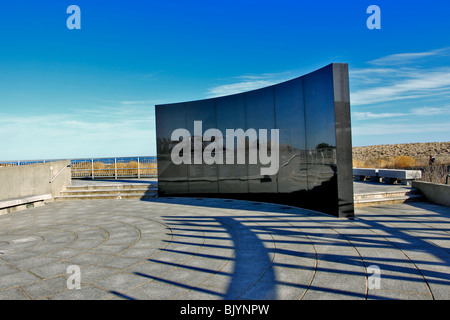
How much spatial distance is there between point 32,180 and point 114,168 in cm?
653

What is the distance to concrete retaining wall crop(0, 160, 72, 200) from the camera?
10.8 meters

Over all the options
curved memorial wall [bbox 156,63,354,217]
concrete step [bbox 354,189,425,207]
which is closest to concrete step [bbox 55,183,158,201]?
curved memorial wall [bbox 156,63,354,217]

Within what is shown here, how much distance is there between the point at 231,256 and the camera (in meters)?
4.96

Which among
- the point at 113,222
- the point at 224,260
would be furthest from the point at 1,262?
the point at 224,260

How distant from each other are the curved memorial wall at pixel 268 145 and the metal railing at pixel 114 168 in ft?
18.7

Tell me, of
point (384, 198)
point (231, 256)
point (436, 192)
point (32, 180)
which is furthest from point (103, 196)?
point (436, 192)

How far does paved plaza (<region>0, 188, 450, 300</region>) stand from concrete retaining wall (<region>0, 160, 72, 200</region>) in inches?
A: 115

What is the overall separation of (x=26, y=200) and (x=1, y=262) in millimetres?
6847

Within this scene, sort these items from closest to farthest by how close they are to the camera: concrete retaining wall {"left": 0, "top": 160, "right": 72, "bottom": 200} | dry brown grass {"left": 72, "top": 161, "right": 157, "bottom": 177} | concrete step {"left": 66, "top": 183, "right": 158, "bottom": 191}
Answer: concrete retaining wall {"left": 0, "top": 160, "right": 72, "bottom": 200} → concrete step {"left": 66, "top": 183, "right": 158, "bottom": 191} → dry brown grass {"left": 72, "top": 161, "right": 157, "bottom": 177}

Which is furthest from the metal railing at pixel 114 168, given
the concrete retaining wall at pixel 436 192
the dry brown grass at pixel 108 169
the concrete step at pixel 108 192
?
the concrete retaining wall at pixel 436 192

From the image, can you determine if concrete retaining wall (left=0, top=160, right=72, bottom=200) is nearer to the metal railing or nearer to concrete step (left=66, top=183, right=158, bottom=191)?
concrete step (left=66, top=183, right=158, bottom=191)

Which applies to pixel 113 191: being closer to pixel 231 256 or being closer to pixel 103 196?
pixel 103 196

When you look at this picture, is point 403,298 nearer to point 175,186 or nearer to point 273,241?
point 273,241

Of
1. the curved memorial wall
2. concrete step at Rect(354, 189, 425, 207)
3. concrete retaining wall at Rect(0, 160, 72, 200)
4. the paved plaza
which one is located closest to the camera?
the paved plaza
